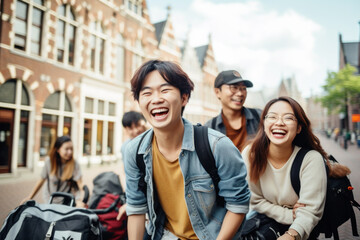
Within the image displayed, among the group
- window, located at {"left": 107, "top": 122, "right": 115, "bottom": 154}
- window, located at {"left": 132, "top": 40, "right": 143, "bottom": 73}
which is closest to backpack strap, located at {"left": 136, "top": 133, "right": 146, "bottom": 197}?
window, located at {"left": 107, "top": 122, "right": 115, "bottom": 154}

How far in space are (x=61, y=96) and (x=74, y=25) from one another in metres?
2.54

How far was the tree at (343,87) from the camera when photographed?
6.86 feet

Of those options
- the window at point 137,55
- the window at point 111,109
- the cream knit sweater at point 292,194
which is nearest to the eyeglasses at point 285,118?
the cream knit sweater at point 292,194

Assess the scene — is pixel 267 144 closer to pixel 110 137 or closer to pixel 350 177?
pixel 350 177

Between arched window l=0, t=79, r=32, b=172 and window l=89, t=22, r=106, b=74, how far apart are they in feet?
12.6

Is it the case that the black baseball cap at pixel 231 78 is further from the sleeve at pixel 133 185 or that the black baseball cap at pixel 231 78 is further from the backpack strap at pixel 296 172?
the sleeve at pixel 133 185

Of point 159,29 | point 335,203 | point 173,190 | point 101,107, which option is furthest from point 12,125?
point 159,29

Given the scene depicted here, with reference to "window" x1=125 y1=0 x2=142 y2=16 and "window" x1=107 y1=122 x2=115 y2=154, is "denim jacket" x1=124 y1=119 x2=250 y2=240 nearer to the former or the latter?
"window" x1=107 y1=122 x2=115 y2=154

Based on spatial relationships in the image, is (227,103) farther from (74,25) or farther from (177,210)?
(74,25)

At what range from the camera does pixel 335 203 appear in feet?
5.08

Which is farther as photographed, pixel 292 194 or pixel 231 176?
pixel 292 194

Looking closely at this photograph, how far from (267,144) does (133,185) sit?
989 millimetres

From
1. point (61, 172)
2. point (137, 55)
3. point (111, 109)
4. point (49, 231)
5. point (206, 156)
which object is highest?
point (137, 55)

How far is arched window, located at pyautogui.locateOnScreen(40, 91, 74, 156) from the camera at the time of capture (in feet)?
23.1
